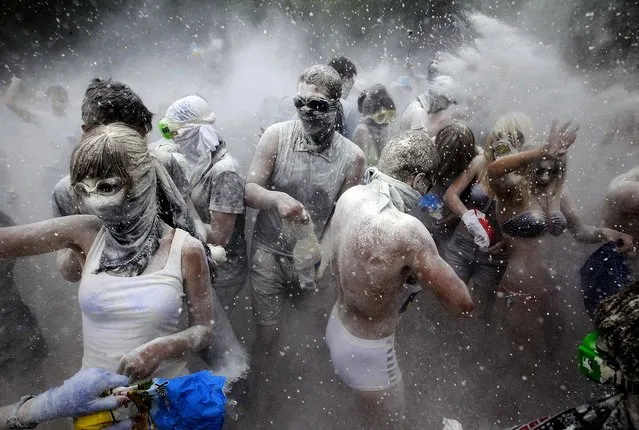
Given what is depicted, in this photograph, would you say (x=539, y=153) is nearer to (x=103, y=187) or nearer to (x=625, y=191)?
(x=625, y=191)

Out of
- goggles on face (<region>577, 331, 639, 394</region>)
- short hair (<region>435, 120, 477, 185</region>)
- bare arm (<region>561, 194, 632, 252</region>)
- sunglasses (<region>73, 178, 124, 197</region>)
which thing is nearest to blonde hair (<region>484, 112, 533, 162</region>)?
short hair (<region>435, 120, 477, 185</region>)

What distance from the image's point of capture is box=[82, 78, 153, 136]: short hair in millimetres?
2340

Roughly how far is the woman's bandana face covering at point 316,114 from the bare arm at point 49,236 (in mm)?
1499

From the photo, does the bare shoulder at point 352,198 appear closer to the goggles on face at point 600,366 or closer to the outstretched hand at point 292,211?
the outstretched hand at point 292,211

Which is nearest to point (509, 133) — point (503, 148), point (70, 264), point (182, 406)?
point (503, 148)

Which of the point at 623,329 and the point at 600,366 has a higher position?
the point at 623,329

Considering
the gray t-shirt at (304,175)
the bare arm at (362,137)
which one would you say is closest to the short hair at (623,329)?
the gray t-shirt at (304,175)

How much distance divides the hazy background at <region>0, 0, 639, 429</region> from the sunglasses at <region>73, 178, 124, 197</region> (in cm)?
227

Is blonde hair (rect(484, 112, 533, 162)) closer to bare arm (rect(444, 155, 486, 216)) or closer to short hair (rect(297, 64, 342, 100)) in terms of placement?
bare arm (rect(444, 155, 486, 216))

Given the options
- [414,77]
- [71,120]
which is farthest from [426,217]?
[414,77]

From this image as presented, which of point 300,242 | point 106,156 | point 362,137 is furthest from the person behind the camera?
point 362,137

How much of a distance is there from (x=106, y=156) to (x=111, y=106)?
2.72 ft

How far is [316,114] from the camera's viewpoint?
2.82 metres

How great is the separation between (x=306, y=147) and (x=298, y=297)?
1.21 m
